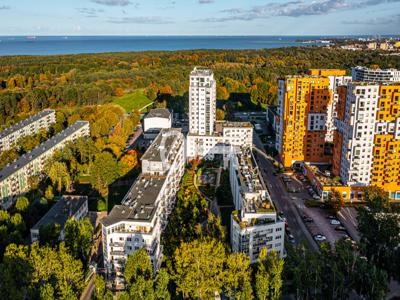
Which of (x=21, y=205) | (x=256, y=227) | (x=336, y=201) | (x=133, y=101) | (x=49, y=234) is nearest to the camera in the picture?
(x=256, y=227)

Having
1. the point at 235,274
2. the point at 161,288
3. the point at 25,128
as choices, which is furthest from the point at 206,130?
the point at 161,288


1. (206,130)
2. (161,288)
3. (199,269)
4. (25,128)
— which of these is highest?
(206,130)

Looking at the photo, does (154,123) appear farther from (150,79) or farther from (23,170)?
(150,79)

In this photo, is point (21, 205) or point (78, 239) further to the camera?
point (21, 205)

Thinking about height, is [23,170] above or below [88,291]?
above

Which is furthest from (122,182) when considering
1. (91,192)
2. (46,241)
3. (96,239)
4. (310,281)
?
(310,281)

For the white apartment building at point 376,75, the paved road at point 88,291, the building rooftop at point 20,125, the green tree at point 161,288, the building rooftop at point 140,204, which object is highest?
the white apartment building at point 376,75

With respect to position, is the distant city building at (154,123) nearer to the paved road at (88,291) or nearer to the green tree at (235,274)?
the paved road at (88,291)

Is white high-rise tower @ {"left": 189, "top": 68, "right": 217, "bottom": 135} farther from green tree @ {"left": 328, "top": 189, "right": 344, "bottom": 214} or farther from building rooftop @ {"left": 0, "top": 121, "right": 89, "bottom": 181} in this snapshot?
green tree @ {"left": 328, "top": 189, "right": 344, "bottom": 214}

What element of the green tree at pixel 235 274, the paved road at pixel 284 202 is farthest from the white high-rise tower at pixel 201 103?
the green tree at pixel 235 274
